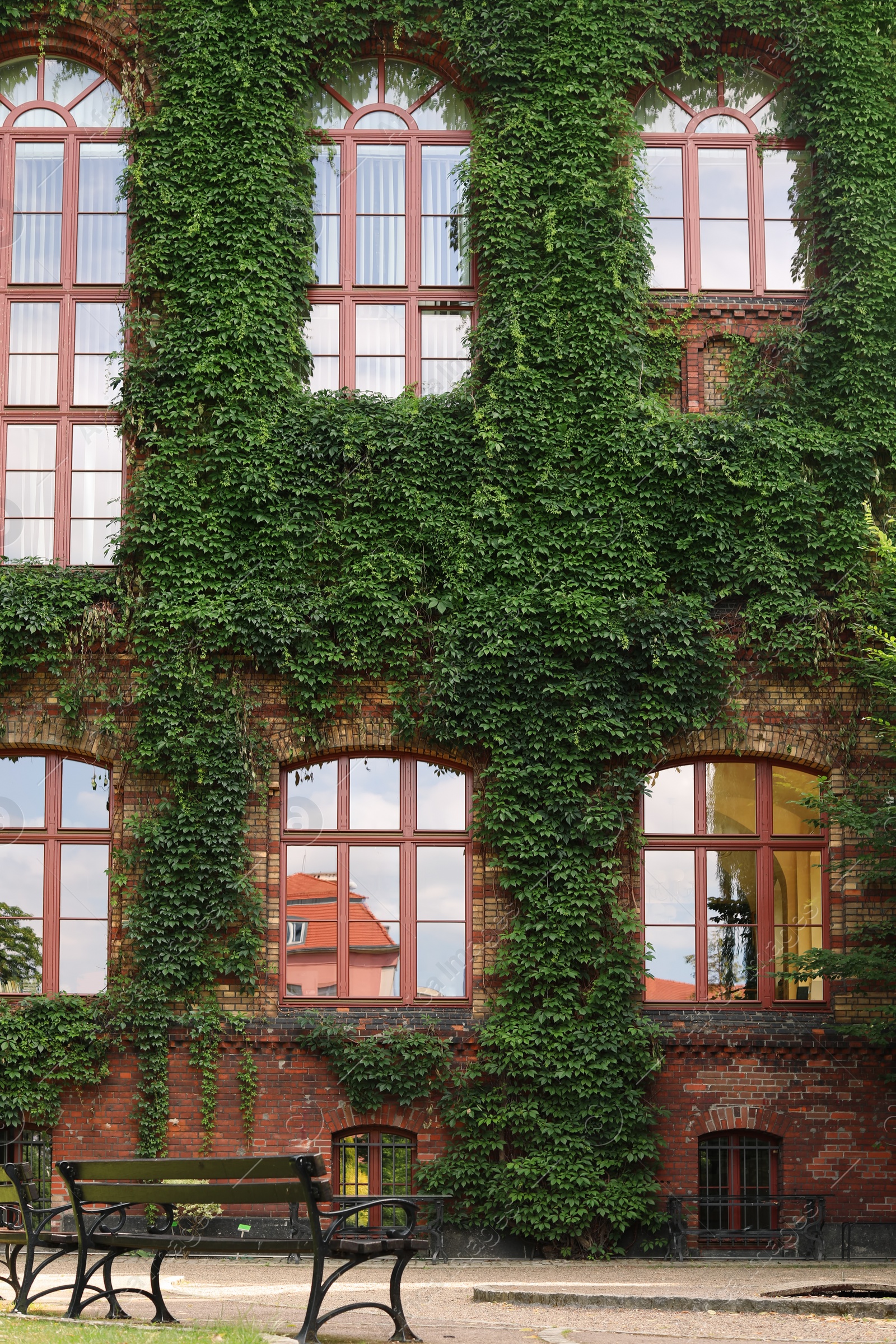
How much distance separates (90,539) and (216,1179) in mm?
9095

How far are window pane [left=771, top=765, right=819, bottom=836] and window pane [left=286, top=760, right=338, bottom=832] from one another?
4442 mm

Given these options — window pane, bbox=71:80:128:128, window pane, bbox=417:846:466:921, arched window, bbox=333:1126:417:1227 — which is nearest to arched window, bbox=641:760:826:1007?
window pane, bbox=417:846:466:921

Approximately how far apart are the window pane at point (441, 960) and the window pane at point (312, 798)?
4.70ft

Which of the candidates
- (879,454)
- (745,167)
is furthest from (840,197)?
(879,454)

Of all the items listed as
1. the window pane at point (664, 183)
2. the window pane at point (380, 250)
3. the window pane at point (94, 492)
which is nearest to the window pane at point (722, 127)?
the window pane at point (664, 183)

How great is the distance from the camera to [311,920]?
46.6ft

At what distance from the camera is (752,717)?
564 inches

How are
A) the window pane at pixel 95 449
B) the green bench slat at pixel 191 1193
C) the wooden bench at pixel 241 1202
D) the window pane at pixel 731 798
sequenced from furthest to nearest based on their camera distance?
the window pane at pixel 95 449
the window pane at pixel 731 798
the green bench slat at pixel 191 1193
the wooden bench at pixel 241 1202

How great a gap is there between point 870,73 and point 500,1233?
12.4 metres

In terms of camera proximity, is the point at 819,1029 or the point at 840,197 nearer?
the point at 819,1029

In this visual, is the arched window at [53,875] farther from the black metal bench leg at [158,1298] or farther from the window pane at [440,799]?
the black metal bench leg at [158,1298]

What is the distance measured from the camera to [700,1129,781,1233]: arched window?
13.5 m

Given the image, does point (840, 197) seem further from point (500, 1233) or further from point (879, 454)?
point (500, 1233)

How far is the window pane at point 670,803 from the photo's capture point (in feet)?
47.1
